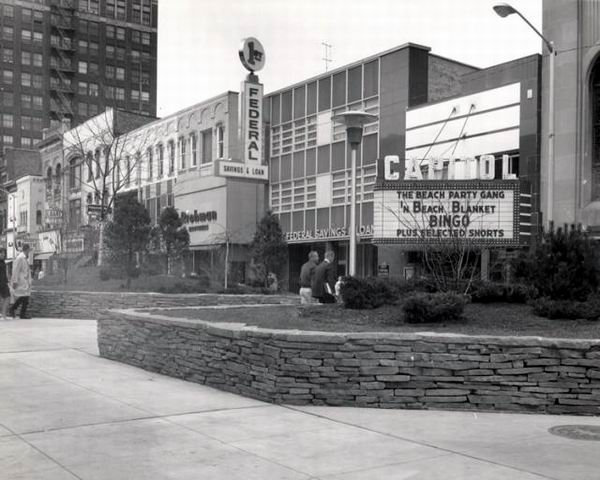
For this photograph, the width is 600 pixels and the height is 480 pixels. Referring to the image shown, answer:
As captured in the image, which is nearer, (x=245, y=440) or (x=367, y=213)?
(x=245, y=440)

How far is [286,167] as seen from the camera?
35750 mm

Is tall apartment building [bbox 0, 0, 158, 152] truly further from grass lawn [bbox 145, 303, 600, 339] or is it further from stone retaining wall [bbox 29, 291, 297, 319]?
grass lawn [bbox 145, 303, 600, 339]

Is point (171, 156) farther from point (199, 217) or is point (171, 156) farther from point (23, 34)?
point (23, 34)

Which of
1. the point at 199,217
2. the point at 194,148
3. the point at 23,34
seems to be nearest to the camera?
the point at 199,217

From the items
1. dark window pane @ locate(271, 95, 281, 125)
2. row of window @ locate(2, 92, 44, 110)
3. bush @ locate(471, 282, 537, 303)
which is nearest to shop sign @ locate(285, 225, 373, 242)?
dark window pane @ locate(271, 95, 281, 125)

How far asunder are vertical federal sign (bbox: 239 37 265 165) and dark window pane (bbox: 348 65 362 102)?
414 cm

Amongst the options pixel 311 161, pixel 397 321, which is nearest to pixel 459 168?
pixel 311 161

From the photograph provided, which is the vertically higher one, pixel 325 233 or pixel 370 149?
pixel 370 149

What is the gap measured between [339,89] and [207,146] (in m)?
10.9

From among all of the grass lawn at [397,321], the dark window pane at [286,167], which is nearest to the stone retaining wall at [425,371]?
the grass lawn at [397,321]

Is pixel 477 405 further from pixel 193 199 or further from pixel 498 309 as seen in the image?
pixel 193 199

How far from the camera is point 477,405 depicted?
322 inches

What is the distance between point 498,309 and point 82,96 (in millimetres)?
105741

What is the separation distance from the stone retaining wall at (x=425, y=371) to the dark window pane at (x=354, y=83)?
23689mm
